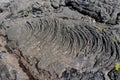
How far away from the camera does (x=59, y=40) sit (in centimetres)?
649

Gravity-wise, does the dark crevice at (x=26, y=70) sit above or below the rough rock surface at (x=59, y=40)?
below

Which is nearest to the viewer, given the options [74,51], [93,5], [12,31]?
[74,51]

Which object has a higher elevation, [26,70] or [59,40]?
[59,40]

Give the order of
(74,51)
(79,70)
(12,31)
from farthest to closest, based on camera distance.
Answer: (12,31) → (74,51) → (79,70)

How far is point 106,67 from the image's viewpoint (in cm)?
578

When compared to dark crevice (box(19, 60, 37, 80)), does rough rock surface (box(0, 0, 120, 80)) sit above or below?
above

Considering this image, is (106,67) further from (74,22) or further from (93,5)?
(93,5)

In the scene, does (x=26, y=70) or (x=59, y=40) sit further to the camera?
(x=59, y=40)

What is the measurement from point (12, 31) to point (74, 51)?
1.73m

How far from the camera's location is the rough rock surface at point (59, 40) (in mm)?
5809

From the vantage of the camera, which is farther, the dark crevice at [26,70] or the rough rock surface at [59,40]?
the dark crevice at [26,70]

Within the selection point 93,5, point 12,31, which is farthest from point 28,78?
point 93,5

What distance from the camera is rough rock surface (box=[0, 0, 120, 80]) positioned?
5809 mm

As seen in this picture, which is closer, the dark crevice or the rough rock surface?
the rough rock surface
